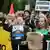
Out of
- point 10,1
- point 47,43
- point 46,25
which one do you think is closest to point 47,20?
point 46,25

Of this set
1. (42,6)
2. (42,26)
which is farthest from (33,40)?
(42,6)

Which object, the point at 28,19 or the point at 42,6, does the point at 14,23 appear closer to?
the point at 28,19

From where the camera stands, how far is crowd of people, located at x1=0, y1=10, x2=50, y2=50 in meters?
0.86

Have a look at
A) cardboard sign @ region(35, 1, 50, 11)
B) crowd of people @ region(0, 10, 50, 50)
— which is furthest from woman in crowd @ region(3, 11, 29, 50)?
cardboard sign @ region(35, 1, 50, 11)

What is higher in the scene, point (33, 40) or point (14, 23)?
point (14, 23)

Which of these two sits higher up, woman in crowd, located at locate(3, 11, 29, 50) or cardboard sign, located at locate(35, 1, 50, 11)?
cardboard sign, located at locate(35, 1, 50, 11)

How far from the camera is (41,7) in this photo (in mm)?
860

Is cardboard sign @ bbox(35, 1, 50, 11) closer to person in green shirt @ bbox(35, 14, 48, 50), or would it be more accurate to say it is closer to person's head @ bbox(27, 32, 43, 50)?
person in green shirt @ bbox(35, 14, 48, 50)

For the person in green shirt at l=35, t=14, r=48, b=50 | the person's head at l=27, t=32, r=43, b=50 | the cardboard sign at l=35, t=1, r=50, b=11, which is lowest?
the person's head at l=27, t=32, r=43, b=50

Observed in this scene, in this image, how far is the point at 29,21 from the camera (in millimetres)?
872

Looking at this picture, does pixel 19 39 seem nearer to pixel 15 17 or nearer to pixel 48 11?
pixel 15 17

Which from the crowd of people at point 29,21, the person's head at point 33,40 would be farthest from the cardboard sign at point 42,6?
the person's head at point 33,40

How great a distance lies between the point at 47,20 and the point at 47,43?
13 cm

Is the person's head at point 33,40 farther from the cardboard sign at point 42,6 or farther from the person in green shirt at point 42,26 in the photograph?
the cardboard sign at point 42,6
